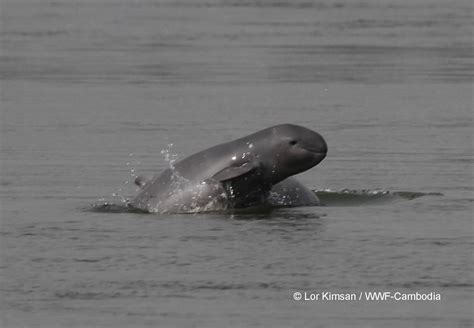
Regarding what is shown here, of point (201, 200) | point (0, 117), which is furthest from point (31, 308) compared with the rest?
point (0, 117)

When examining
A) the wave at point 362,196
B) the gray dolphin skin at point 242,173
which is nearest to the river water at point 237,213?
the wave at point 362,196

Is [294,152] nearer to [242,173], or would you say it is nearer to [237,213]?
[242,173]

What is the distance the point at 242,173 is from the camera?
61.3 ft

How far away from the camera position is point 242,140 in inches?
759

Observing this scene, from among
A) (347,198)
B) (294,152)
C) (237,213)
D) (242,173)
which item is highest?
(294,152)

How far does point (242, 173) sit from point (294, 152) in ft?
2.22

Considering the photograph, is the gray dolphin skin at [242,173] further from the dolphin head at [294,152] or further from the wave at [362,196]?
the wave at [362,196]

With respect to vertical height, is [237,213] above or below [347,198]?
above

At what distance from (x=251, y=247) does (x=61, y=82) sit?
64.9 ft

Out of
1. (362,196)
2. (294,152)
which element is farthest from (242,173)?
(362,196)

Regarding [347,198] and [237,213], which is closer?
[237,213]

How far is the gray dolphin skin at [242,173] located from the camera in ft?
62.2

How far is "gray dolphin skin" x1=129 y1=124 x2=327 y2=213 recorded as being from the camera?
19.0 metres

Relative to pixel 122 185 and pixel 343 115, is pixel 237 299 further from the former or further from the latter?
pixel 343 115
